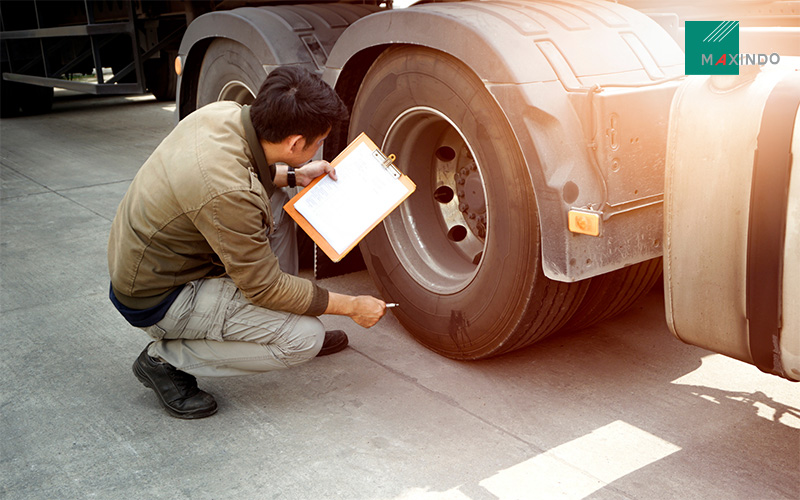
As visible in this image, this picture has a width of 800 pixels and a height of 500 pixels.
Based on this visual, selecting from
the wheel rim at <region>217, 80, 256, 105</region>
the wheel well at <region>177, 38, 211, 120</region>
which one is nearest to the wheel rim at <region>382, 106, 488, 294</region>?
the wheel rim at <region>217, 80, 256, 105</region>

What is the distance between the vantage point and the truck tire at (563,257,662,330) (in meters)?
2.84

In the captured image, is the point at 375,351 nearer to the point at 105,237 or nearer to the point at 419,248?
the point at 419,248

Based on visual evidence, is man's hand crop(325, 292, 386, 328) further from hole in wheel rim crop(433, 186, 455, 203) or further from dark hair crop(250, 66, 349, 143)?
hole in wheel rim crop(433, 186, 455, 203)

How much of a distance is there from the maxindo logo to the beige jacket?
55.2 inches

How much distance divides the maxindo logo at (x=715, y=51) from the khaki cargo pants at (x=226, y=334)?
1.51 m

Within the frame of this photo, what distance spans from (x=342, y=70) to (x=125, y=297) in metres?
1.24

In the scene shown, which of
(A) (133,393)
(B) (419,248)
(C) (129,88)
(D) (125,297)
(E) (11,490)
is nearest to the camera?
(E) (11,490)

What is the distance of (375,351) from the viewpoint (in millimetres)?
3232

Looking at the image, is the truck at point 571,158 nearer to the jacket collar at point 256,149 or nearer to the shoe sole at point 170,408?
the jacket collar at point 256,149

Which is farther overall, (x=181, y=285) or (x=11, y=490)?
(x=181, y=285)

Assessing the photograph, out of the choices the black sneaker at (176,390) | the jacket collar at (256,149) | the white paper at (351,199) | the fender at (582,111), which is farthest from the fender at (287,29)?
the black sneaker at (176,390)

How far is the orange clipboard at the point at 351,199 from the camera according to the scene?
285cm

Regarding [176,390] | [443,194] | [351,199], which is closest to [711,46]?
[443,194]

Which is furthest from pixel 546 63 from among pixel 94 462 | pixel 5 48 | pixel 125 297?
pixel 5 48
